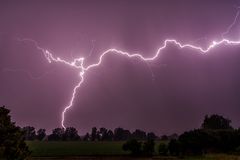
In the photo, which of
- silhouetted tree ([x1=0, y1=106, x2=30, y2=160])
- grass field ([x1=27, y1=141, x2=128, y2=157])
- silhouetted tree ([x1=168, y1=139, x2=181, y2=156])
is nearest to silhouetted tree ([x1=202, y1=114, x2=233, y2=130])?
grass field ([x1=27, y1=141, x2=128, y2=157])

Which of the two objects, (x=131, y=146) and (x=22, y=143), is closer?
(x=22, y=143)

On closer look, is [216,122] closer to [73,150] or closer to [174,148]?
[73,150]

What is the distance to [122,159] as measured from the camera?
62.5 metres

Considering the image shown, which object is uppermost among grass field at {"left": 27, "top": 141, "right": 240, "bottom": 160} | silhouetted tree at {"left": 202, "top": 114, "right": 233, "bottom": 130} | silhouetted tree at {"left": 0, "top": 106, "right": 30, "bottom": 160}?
silhouetted tree at {"left": 202, "top": 114, "right": 233, "bottom": 130}

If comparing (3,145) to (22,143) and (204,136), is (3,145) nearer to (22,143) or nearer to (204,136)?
(22,143)

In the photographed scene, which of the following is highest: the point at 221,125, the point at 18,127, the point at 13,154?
the point at 221,125

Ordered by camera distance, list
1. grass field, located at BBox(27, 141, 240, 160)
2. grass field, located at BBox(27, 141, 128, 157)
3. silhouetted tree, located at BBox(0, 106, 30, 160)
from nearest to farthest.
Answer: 1. silhouetted tree, located at BBox(0, 106, 30, 160)
2. grass field, located at BBox(27, 141, 240, 160)
3. grass field, located at BBox(27, 141, 128, 157)

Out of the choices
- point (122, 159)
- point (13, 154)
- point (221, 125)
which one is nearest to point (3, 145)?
point (13, 154)

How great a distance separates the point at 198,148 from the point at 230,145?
6.41m

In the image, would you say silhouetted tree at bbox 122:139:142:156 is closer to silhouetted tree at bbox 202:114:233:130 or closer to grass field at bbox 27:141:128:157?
grass field at bbox 27:141:128:157

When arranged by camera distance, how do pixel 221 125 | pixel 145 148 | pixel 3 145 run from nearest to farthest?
1. pixel 3 145
2. pixel 145 148
3. pixel 221 125

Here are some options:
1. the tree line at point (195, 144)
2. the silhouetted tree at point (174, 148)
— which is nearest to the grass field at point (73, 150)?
the tree line at point (195, 144)

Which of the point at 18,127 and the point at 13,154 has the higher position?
the point at 18,127

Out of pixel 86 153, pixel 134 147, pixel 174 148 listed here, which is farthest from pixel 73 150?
pixel 174 148
